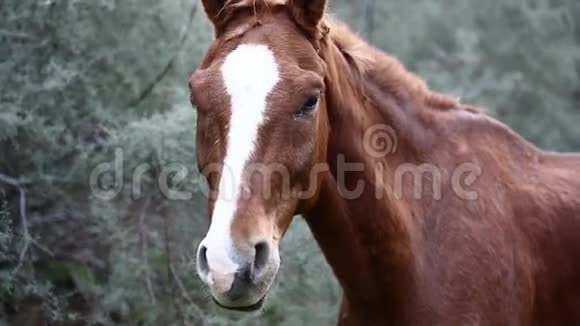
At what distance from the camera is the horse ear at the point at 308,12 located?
309 centimetres

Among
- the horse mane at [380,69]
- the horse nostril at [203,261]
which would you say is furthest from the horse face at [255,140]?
the horse mane at [380,69]

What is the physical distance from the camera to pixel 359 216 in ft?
10.8

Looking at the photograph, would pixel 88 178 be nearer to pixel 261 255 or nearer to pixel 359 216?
pixel 359 216

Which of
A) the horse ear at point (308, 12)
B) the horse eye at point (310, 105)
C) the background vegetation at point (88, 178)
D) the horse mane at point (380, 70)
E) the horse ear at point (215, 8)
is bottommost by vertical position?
the background vegetation at point (88, 178)

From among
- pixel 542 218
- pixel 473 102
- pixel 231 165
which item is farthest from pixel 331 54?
pixel 473 102

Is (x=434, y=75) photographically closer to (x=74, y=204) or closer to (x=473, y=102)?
(x=473, y=102)

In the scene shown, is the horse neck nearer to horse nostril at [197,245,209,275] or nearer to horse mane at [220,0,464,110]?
horse mane at [220,0,464,110]

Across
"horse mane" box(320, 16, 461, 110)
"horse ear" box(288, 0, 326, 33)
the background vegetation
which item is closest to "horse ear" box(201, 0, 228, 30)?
"horse ear" box(288, 0, 326, 33)

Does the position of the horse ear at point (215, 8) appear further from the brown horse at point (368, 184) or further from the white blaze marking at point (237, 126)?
the white blaze marking at point (237, 126)

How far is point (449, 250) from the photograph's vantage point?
11.0 ft

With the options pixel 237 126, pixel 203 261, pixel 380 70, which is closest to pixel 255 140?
pixel 237 126

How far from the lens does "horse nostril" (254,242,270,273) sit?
263 cm

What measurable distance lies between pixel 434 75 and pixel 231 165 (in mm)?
7032

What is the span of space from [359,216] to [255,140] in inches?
28.4
